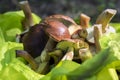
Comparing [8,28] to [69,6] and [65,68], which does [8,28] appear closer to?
[65,68]

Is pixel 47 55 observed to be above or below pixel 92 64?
below

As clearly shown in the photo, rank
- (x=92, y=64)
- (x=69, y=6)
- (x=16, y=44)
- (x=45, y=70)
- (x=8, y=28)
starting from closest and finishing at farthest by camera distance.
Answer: (x=92, y=64)
(x=45, y=70)
(x=16, y=44)
(x=8, y=28)
(x=69, y=6)

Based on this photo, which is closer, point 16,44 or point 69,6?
point 16,44

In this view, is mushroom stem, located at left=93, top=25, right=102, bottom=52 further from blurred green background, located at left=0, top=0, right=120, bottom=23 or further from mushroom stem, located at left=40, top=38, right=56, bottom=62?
blurred green background, located at left=0, top=0, right=120, bottom=23

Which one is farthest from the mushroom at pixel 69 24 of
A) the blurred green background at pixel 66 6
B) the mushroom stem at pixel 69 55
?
the blurred green background at pixel 66 6

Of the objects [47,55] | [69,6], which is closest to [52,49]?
[47,55]

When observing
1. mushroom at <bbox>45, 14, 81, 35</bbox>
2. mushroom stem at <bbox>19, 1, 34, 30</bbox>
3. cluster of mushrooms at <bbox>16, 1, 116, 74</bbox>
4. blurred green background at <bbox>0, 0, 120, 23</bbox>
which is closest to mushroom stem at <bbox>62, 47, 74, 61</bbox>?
cluster of mushrooms at <bbox>16, 1, 116, 74</bbox>

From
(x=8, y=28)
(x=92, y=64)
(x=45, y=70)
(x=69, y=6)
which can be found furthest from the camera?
(x=69, y=6)

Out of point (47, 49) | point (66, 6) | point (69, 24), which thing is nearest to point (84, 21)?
point (69, 24)

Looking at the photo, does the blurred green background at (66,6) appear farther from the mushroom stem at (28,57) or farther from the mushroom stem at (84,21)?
the mushroom stem at (28,57)
